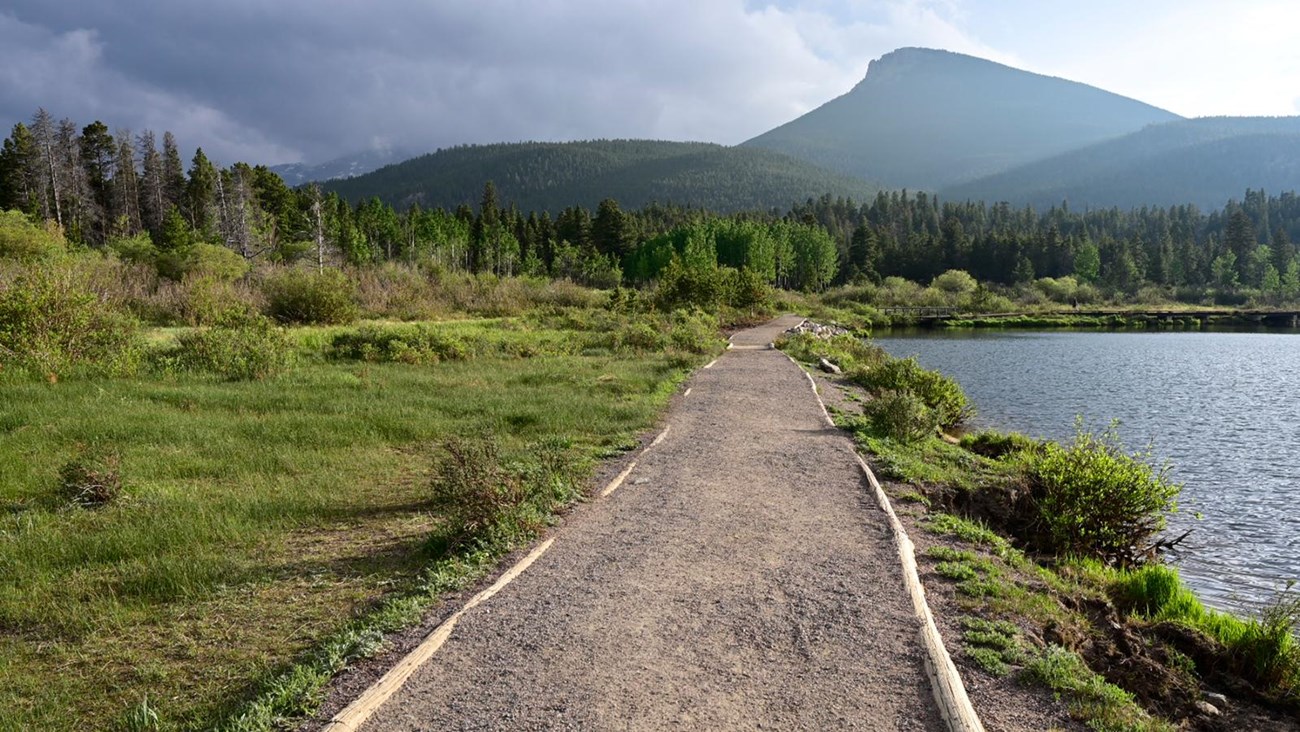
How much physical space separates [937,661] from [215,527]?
21.9 ft

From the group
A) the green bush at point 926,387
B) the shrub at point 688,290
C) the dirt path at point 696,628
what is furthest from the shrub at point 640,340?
the dirt path at point 696,628

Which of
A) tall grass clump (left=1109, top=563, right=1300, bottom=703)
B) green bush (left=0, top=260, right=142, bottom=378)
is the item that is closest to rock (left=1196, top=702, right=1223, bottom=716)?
tall grass clump (left=1109, top=563, right=1300, bottom=703)

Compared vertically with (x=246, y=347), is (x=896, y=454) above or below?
below

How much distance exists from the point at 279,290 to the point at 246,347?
44.7 ft

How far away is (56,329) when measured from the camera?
16.1 m

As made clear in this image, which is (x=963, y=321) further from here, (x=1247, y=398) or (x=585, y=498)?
(x=585, y=498)

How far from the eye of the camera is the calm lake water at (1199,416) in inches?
393

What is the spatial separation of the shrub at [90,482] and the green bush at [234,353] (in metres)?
8.97

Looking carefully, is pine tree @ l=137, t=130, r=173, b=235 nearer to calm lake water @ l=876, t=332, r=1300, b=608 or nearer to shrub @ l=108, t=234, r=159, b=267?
shrub @ l=108, t=234, r=159, b=267

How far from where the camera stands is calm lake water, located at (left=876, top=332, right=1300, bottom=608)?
9977mm

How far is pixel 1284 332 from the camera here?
6412 centimetres

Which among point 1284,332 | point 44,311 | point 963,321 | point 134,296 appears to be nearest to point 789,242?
point 963,321

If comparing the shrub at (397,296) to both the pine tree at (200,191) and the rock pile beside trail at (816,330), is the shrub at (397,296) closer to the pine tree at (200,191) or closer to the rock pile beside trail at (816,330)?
the rock pile beside trail at (816,330)

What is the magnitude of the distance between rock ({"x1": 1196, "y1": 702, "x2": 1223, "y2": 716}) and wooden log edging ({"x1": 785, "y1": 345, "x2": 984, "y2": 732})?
1.69 m
